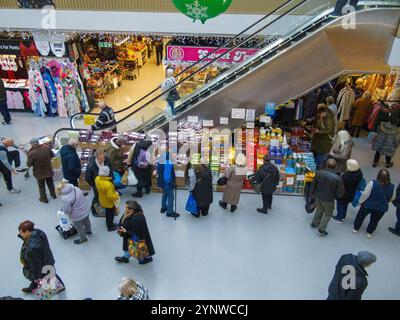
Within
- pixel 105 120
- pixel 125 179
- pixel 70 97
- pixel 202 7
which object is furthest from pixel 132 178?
pixel 70 97

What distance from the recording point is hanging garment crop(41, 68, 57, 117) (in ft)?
40.1

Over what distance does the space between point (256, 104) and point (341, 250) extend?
11.9 feet

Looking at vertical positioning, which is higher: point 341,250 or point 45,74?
point 45,74

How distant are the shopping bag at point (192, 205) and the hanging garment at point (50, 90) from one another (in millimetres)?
6819

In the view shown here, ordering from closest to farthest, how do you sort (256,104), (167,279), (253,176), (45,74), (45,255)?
(45,255), (167,279), (253,176), (256,104), (45,74)

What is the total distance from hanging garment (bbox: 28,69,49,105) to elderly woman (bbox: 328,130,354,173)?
28.7 ft

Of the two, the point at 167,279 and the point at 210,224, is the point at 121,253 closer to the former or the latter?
the point at 167,279

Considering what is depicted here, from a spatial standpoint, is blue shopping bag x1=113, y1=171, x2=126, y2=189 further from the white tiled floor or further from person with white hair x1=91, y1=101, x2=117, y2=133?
person with white hair x1=91, y1=101, x2=117, y2=133

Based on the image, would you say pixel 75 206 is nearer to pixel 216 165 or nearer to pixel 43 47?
pixel 216 165

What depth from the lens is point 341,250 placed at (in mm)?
7379

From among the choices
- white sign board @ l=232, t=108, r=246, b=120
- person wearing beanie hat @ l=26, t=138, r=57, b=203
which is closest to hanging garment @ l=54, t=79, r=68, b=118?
person wearing beanie hat @ l=26, t=138, r=57, b=203

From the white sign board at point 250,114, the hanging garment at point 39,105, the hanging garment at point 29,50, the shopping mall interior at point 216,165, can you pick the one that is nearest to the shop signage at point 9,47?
the shopping mall interior at point 216,165

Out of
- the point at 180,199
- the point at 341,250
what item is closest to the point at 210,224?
the point at 180,199

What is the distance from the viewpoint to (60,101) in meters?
12.5
